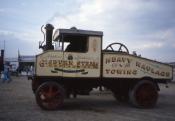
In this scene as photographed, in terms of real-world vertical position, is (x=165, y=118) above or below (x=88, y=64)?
below

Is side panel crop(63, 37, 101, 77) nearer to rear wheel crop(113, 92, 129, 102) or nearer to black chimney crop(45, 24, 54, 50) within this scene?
black chimney crop(45, 24, 54, 50)

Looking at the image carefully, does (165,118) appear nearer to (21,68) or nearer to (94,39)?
(94,39)

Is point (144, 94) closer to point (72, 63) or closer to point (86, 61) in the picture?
point (86, 61)

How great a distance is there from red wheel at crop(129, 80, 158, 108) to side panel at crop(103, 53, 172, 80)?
37 cm

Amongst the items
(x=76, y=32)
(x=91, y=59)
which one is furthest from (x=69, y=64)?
(x=76, y=32)

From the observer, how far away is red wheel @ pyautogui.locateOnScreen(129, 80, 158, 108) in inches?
555

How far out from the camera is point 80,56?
43.1 ft

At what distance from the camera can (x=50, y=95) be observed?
1284 centimetres

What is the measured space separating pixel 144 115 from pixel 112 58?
2613mm

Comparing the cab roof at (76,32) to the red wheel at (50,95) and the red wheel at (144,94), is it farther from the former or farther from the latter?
the red wheel at (144,94)

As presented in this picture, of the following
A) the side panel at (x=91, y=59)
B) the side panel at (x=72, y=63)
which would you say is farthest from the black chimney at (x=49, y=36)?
the side panel at (x=91, y=59)

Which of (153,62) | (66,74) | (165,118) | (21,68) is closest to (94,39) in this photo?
(66,74)

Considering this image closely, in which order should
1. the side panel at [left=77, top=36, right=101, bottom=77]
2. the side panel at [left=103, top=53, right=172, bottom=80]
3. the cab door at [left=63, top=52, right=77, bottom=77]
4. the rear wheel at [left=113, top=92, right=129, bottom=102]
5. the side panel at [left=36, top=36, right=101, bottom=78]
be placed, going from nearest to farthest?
1. the side panel at [left=36, top=36, right=101, bottom=78]
2. the cab door at [left=63, top=52, right=77, bottom=77]
3. the side panel at [left=77, top=36, right=101, bottom=77]
4. the side panel at [left=103, top=53, right=172, bottom=80]
5. the rear wheel at [left=113, top=92, right=129, bottom=102]

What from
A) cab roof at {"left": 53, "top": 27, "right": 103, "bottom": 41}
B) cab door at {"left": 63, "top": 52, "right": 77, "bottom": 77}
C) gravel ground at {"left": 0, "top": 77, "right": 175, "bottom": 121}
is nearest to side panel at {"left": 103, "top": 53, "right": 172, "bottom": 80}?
cab roof at {"left": 53, "top": 27, "right": 103, "bottom": 41}
